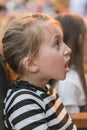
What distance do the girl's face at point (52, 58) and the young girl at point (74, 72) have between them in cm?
63

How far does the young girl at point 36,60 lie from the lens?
1287mm

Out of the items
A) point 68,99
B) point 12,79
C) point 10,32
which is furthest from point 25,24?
point 68,99

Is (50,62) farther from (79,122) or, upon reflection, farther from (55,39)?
(79,122)

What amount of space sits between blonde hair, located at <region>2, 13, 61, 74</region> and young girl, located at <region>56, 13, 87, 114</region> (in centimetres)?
66

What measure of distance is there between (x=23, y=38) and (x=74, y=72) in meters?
0.87

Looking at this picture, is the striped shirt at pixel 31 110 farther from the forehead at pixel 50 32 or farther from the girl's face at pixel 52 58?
the forehead at pixel 50 32

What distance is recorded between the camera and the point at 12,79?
1.41 metres

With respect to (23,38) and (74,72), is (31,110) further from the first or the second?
(74,72)

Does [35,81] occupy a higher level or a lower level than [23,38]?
lower

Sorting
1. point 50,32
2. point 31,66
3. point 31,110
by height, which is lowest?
point 31,110

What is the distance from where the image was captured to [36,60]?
51.7 inches

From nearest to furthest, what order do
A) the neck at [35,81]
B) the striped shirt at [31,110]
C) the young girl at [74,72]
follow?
1. the striped shirt at [31,110]
2. the neck at [35,81]
3. the young girl at [74,72]

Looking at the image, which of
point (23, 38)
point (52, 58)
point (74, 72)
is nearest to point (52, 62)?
point (52, 58)

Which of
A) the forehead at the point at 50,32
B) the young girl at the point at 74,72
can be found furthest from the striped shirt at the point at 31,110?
the young girl at the point at 74,72
